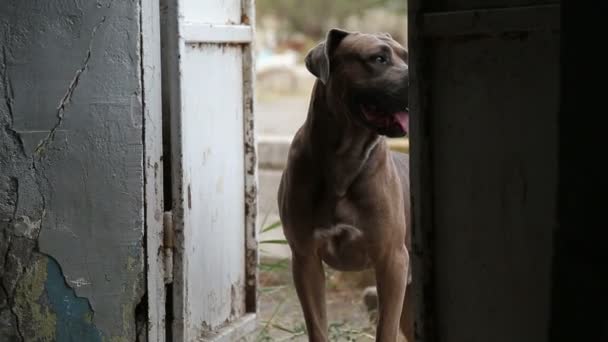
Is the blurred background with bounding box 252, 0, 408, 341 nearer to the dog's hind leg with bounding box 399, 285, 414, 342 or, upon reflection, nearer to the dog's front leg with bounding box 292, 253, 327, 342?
the dog's hind leg with bounding box 399, 285, 414, 342

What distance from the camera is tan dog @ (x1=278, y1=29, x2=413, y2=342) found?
383 cm

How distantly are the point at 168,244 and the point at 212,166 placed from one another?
494 millimetres

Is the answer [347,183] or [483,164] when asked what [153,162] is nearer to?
[347,183]

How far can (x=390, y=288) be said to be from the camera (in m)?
3.98

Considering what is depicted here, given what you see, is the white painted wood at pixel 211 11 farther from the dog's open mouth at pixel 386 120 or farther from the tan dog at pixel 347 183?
the dog's open mouth at pixel 386 120

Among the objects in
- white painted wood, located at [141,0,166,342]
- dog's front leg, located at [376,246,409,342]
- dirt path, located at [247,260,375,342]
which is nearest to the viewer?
white painted wood, located at [141,0,166,342]

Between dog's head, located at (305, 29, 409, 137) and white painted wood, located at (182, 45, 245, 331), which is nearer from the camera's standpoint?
dog's head, located at (305, 29, 409, 137)

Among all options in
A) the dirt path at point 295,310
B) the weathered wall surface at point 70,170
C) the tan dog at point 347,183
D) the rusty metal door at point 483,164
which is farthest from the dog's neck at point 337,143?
the rusty metal door at point 483,164

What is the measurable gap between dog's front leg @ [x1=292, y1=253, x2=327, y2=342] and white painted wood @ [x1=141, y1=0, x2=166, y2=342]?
0.66 metres

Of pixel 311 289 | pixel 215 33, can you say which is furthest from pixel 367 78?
pixel 311 289

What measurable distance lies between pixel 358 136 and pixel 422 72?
1.43 meters

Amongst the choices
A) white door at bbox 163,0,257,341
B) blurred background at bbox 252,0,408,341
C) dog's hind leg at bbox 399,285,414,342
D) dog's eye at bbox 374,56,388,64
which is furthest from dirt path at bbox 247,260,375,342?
dog's eye at bbox 374,56,388,64

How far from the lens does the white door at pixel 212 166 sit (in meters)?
3.76

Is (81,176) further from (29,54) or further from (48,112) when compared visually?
(29,54)
